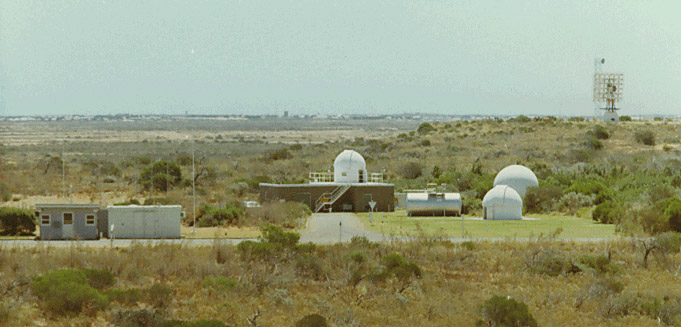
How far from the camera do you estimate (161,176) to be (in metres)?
66.6

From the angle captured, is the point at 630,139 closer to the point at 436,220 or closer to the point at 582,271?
the point at 436,220

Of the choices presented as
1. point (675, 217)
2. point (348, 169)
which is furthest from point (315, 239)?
point (348, 169)

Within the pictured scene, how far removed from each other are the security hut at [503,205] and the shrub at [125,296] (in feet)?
87.9

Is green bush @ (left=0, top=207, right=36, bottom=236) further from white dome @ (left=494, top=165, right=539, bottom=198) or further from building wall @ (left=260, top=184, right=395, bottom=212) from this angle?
white dome @ (left=494, top=165, right=539, bottom=198)

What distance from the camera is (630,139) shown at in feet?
338

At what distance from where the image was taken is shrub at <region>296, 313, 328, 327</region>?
2483cm

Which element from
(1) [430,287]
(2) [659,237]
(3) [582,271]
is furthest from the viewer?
(2) [659,237]

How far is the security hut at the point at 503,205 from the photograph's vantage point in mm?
50219

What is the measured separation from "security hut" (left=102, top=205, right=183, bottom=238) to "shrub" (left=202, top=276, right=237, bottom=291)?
38.8ft

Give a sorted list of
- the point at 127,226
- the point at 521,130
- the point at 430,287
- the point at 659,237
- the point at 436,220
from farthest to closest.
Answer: the point at 521,130 → the point at 436,220 → the point at 127,226 → the point at 659,237 → the point at 430,287

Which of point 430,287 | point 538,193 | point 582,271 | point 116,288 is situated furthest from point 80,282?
point 538,193

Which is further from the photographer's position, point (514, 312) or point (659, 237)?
point (659, 237)

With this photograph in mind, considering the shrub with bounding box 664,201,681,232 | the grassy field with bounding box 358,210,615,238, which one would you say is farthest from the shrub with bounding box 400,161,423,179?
the shrub with bounding box 664,201,681,232

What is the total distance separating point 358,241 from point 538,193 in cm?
2213
